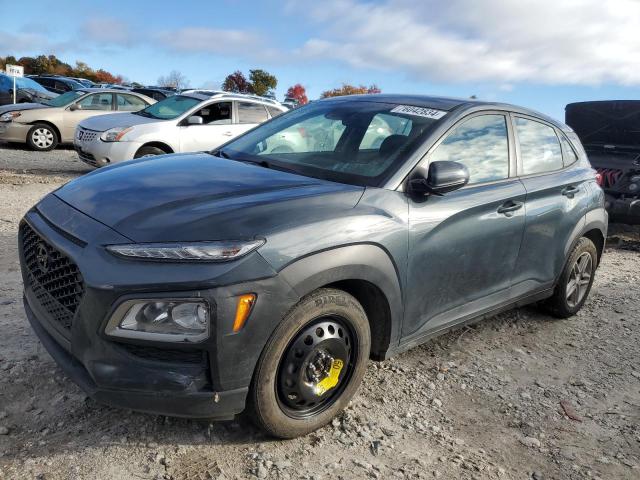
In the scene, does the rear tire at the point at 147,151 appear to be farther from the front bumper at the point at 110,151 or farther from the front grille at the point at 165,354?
the front grille at the point at 165,354

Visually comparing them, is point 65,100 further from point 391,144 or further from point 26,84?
point 391,144

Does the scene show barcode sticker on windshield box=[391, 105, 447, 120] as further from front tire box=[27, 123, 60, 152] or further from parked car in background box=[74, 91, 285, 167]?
front tire box=[27, 123, 60, 152]

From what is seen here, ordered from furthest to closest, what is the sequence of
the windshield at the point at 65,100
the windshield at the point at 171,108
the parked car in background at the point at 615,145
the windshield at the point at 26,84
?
the windshield at the point at 26,84 < the windshield at the point at 65,100 < the windshield at the point at 171,108 < the parked car in background at the point at 615,145

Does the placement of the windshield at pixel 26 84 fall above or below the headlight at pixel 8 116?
above

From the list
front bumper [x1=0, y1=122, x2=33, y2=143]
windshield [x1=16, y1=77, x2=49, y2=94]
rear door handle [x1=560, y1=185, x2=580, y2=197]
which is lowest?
front bumper [x1=0, y1=122, x2=33, y2=143]

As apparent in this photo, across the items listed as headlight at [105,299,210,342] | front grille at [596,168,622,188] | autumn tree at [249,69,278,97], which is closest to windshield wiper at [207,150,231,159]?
headlight at [105,299,210,342]

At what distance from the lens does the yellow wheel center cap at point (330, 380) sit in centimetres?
270

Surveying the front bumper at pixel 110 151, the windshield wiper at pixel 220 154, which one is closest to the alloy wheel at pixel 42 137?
the front bumper at pixel 110 151

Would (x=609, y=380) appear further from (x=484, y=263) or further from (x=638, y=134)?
(x=638, y=134)

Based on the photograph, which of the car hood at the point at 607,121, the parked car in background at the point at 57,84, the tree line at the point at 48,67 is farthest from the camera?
the tree line at the point at 48,67

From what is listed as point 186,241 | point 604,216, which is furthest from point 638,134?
point 186,241

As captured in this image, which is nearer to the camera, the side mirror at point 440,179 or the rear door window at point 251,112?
the side mirror at point 440,179

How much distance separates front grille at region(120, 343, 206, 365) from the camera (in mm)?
2256

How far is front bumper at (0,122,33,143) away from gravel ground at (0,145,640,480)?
888cm
